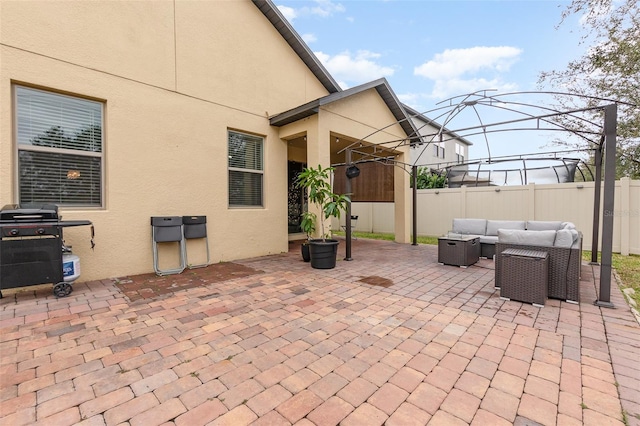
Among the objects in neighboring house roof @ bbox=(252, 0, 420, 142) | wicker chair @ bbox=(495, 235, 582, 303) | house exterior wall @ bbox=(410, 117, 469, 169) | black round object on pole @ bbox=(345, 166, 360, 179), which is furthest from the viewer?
house exterior wall @ bbox=(410, 117, 469, 169)

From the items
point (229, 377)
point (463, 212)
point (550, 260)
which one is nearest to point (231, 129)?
point (229, 377)

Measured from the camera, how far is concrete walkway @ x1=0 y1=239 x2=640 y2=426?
1684mm

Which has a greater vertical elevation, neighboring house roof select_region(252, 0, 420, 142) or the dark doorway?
neighboring house roof select_region(252, 0, 420, 142)

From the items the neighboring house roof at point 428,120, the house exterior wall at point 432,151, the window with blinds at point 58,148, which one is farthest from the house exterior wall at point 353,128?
the house exterior wall at point 432,151

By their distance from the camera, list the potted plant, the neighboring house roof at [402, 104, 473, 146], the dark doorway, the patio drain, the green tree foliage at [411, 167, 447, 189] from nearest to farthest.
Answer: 1. the patio drain
2. the potted plant
3. the neighboring house roof at [402, 104, 473, 146]
4. the dark doorway
5. the green tree foliage at [411, 167, 447, 189]

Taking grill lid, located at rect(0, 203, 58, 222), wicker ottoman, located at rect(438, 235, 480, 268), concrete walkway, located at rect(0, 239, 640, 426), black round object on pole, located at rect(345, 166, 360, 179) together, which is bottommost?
concrete walkway, located at rect(0, 239, 640, 426)

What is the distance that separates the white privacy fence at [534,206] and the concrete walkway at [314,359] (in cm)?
539

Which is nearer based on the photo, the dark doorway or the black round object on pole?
the black round object on pole

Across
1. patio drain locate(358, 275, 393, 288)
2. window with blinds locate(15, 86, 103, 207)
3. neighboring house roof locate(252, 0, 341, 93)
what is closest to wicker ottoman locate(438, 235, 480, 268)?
patio drain locate(358, 275, 393, 288)

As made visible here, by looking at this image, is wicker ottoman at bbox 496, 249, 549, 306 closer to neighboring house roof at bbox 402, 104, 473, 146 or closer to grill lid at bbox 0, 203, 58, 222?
neighboring house roof at bbox 402, 104, 473, 146

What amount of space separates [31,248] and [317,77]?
7.13 meters

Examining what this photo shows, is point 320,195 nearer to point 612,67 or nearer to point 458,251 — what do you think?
point 458,251

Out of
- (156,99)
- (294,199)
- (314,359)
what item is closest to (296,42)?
(156,99)

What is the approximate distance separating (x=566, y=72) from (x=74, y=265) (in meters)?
14.0
